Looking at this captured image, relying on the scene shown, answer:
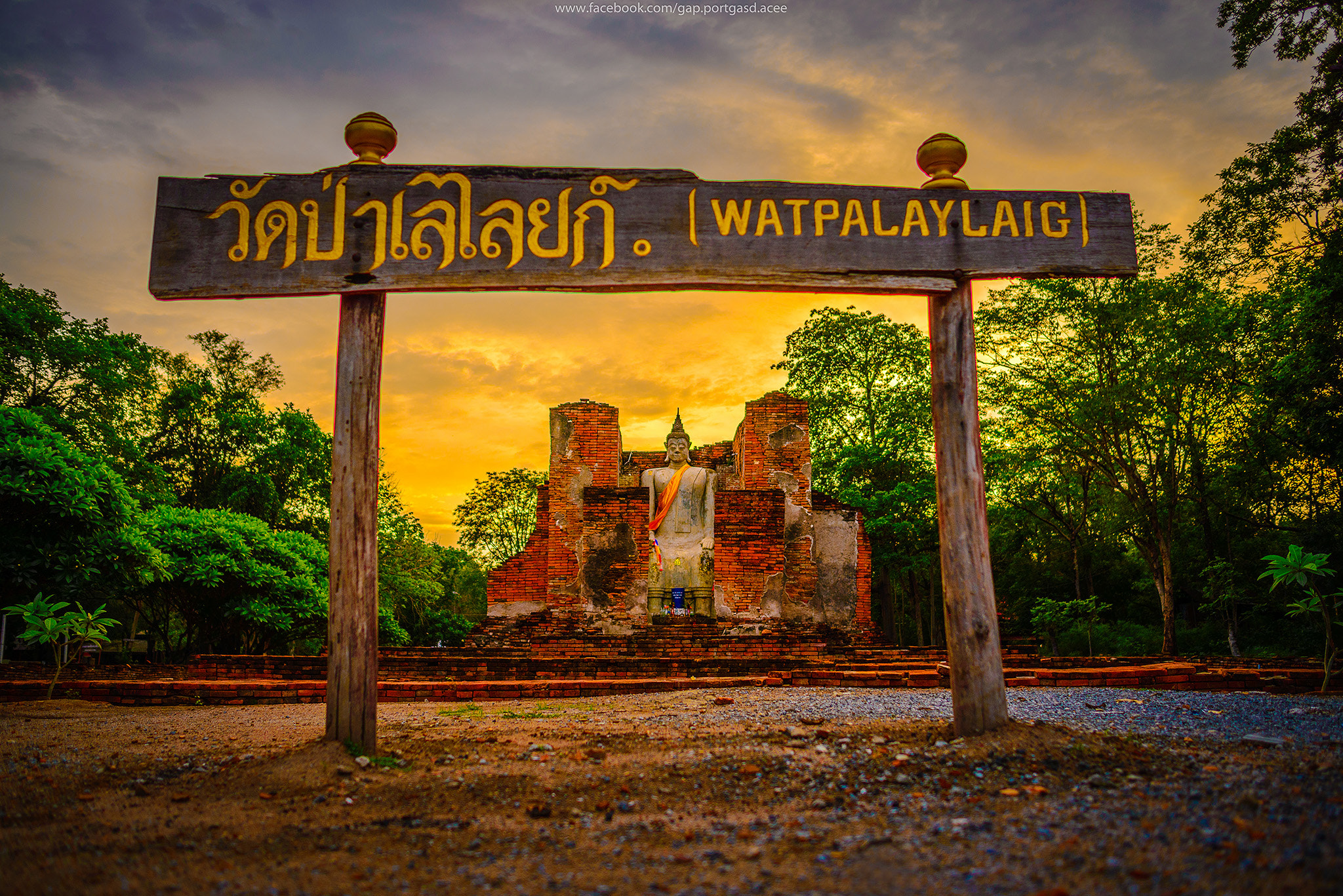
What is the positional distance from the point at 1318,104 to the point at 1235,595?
8.83m

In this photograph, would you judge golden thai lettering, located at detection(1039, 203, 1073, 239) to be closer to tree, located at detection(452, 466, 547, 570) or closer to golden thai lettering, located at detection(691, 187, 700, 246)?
golden thai lettering, located at detection(691, 187, 700, 246)

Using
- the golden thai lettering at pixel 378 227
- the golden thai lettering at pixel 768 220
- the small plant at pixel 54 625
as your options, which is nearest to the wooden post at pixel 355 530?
the golden thai lettering at pixel 378 227

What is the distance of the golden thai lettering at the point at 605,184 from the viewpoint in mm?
4656

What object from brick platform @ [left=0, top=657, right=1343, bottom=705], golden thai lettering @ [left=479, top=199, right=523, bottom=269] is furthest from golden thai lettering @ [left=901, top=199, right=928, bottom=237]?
brick platform @ [left=0, top=657, right=1343, bottom=705]

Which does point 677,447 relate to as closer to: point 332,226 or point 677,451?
point 677,451

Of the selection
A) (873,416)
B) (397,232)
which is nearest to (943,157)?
(397,232)

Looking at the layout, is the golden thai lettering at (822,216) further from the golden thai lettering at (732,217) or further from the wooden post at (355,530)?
the wooden post at (355,530)

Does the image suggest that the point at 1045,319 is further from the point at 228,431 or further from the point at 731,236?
the point at 228,431

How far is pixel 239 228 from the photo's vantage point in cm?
456

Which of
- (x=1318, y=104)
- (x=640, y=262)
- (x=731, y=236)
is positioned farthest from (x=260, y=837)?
(x=1318, y=104)

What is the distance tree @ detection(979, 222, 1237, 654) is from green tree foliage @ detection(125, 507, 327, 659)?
14737 millimetres

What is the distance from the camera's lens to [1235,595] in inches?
612

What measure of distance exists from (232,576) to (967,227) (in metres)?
13.6

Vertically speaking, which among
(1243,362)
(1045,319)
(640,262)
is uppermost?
(1045,319)
